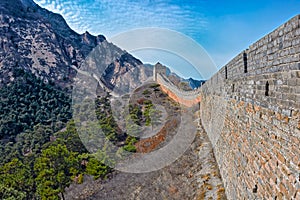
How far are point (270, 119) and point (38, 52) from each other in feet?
253

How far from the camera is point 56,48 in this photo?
7588cm

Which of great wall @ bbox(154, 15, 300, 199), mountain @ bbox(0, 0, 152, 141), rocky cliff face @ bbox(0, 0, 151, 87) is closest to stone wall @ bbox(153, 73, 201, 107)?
great wall @ bbox(154, 15, 300, 199)

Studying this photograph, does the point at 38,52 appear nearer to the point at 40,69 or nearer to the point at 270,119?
the point at 40,69

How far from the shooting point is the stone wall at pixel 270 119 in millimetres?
2180

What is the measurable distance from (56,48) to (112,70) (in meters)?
18.6

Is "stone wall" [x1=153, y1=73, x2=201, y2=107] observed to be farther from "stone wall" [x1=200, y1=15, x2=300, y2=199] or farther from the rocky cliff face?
the rocky cliff face

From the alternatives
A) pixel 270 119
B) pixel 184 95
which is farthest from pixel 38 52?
pixel 270 119

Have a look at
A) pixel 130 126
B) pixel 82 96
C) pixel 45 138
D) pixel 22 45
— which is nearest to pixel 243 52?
pixel 130 126

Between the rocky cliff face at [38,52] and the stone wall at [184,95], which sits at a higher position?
the rocky cliff face at [38,52]

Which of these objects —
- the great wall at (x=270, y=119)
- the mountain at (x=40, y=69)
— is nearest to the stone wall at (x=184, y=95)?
the great wall at (x=270, y=119)

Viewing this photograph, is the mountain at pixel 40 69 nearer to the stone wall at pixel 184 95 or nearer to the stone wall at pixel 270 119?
the stone wall at pixel 184 95

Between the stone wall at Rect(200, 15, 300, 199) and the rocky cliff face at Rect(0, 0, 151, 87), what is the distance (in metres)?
57.0

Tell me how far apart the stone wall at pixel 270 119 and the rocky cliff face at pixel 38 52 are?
57.0 metres

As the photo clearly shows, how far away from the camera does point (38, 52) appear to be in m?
71.1
